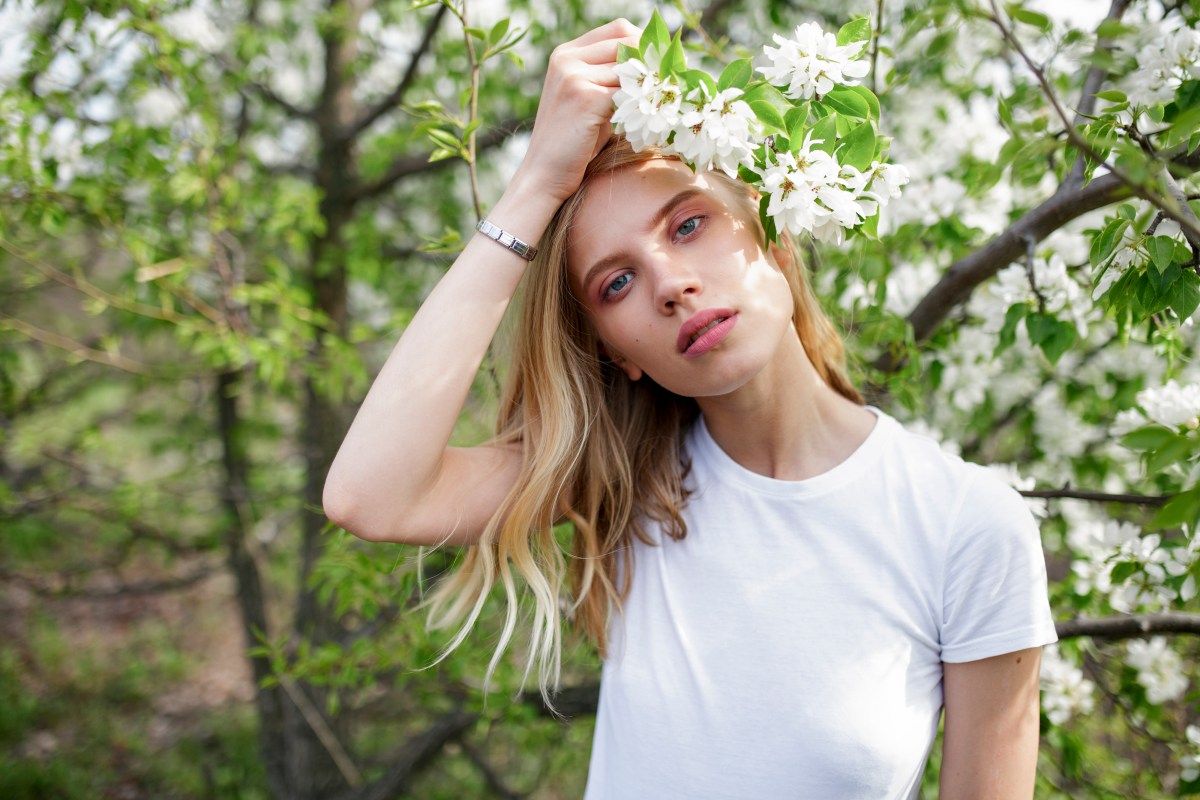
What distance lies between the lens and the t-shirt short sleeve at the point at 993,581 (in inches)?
49.7

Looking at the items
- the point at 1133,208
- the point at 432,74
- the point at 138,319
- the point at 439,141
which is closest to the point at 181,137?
the point at 138,319

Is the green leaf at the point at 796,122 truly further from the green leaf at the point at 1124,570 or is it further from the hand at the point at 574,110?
the green leaf at the point at 1124,570

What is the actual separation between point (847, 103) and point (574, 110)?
0.42m

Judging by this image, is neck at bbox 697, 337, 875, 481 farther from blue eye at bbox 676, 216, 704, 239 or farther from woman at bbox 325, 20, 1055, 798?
blue eye at bbox 676, 216, 704, 239

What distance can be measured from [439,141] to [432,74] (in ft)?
8.94

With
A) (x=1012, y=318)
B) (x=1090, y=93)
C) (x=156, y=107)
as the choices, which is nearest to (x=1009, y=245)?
(x=1012, y=318)

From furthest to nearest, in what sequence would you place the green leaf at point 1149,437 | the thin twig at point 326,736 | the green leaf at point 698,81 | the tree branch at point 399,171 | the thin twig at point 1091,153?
the tree branch at point 399,171
the thin twig at point 326,736
the green leaf at point 698,81
the green leaf at point 1149,437
the thin twig at point 1091,153

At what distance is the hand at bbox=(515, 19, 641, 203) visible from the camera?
4.27 feet

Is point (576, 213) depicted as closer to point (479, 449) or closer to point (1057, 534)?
point (479, 449)

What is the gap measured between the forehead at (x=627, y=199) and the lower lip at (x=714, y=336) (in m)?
0.20

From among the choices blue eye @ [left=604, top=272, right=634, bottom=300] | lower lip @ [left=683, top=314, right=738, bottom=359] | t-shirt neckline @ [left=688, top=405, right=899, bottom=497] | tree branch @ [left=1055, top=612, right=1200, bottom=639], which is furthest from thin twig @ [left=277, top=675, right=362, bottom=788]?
tree branch @ [left=1055, top=612, right=1200, bottom=639]

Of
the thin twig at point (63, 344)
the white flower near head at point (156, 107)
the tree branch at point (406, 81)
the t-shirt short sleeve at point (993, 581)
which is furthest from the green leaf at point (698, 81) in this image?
the white flower near head at point (156, 107)

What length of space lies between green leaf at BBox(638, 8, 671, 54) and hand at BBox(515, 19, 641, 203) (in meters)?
0.19

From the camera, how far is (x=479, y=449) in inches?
64.3
